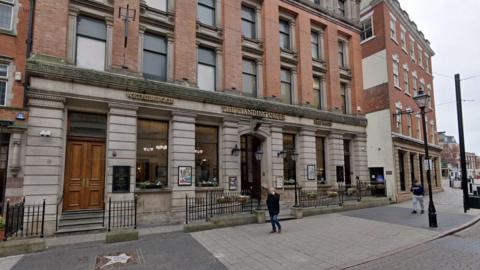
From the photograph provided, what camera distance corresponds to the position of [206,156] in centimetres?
1420

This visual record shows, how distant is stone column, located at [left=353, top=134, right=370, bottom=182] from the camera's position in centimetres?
2014

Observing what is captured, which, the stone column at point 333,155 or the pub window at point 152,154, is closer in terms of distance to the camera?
the pub window at point 152,154

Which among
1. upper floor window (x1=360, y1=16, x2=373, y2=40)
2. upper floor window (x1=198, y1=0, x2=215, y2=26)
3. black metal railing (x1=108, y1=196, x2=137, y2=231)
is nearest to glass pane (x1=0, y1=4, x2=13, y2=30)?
upper floor window (x1=198, y1=0, x2=215, y2=26)

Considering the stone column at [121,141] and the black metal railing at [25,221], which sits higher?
the stone column at [121,141]

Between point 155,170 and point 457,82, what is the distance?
18.1 meters

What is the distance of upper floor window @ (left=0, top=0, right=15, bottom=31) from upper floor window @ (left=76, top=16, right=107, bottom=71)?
8.64 feet

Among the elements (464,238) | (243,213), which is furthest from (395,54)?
(243,213)

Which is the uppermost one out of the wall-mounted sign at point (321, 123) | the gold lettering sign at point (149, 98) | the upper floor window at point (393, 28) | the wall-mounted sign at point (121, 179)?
the upper floor window at point (393, 28)

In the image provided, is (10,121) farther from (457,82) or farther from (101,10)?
(457,82)

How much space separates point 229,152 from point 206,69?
4650 millimetres

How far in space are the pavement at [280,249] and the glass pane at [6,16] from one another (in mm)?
9013

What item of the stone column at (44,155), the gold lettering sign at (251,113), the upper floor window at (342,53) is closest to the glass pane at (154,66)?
the gold lettering sign at (251,113)

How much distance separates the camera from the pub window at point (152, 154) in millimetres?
12266

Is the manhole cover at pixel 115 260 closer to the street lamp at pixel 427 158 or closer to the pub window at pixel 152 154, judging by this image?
the pub window at pixel 152 154
